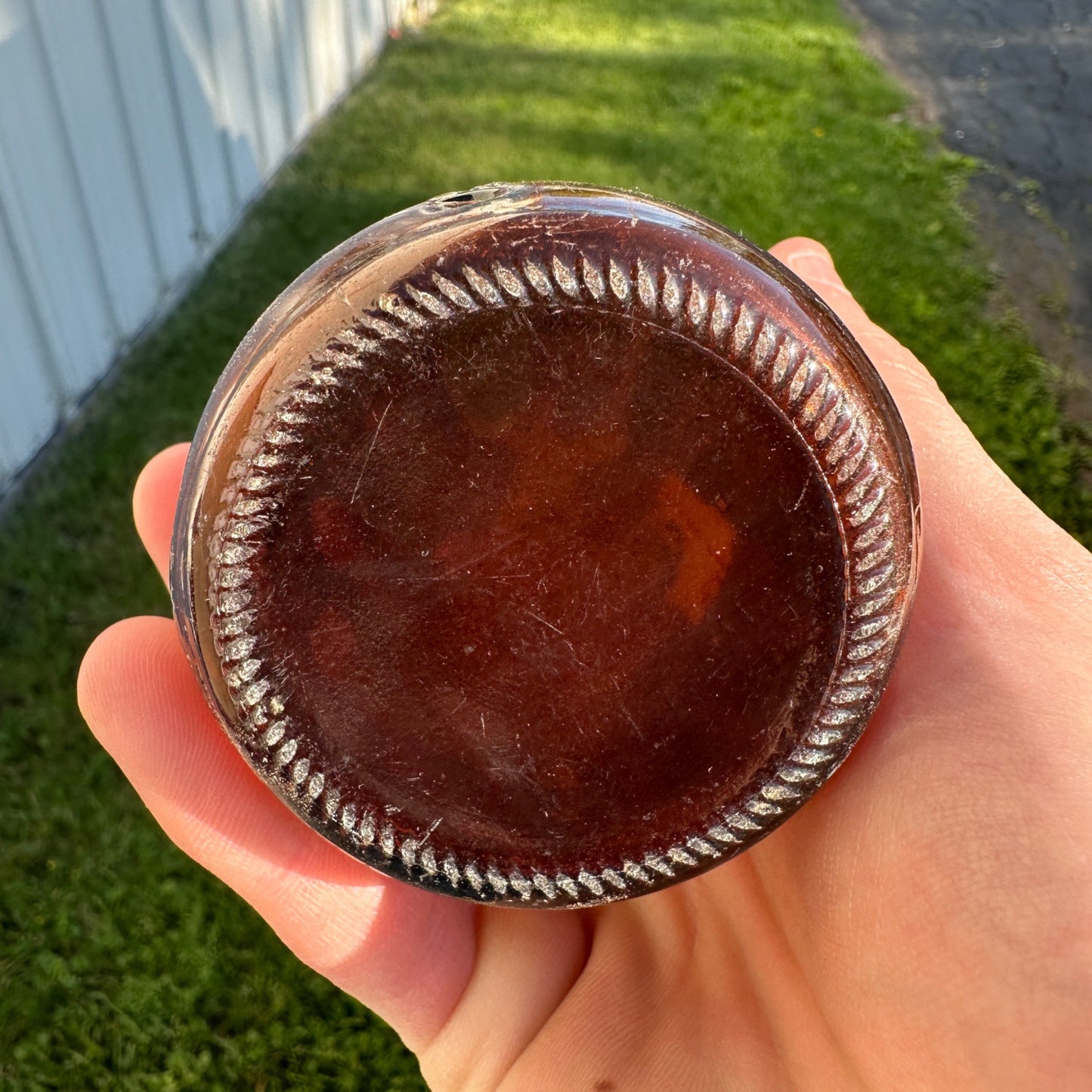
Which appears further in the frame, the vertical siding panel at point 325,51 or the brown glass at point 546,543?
the vertical siding panel at point 325,51

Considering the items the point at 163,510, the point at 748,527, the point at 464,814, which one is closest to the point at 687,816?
the point at 464,814

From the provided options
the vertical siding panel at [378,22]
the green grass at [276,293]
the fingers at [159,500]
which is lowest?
the green grass at [276,293]

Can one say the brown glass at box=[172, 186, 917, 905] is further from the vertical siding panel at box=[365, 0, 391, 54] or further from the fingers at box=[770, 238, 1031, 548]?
the vertical siding panel at box=[365, 0, 391, 54]

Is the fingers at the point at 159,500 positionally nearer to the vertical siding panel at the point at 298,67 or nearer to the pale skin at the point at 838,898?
the pale skin at the point at 838,898

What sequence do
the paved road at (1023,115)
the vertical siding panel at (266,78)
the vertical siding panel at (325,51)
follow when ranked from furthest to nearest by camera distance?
the vertical siding panel at (325,51) → the paved road at (1023,115) → the vertical siding panel at (266,78)

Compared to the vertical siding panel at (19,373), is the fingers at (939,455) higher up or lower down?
higher up

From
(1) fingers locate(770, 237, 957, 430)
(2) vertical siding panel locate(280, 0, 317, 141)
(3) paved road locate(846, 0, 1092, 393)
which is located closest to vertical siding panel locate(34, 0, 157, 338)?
(2) vertical siding panel locate(280, 0, 317, 141)

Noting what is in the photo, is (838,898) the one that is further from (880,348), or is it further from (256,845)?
(880,348)

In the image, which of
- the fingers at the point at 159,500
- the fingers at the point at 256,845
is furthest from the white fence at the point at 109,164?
the fingers at the point at 256,845
